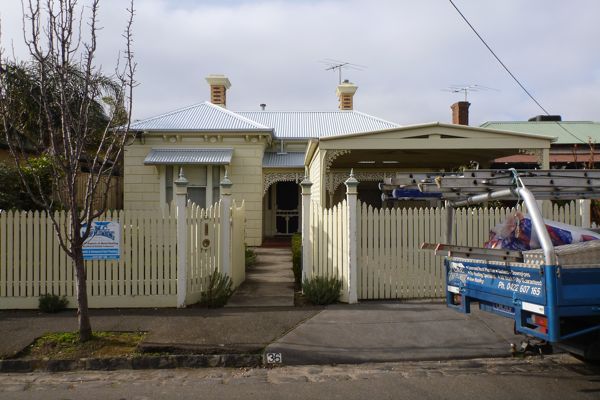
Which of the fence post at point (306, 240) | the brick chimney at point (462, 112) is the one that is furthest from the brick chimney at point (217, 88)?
the fence post at point (306, 240)

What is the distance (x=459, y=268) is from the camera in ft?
20.8

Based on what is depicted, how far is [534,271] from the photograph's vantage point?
4961 mm

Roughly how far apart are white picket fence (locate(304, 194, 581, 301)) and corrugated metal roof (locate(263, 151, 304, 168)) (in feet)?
28.6

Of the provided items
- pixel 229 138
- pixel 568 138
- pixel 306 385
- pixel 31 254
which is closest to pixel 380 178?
pixel 229 138

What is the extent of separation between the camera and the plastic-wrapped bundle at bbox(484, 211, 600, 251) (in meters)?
5.77

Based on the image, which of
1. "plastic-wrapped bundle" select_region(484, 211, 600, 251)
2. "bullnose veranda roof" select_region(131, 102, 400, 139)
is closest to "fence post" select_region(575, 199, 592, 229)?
"plastic-wrapped bundle" select_region(484, 211, 600, 251)

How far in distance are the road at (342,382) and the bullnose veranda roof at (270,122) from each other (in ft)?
38.9

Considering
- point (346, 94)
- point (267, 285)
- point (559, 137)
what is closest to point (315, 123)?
point (346, 94)

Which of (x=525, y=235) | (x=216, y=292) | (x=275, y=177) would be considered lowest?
(x=216, y=292)

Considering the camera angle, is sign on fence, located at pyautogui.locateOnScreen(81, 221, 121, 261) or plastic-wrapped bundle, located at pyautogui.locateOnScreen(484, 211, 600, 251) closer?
plastic-wrapped bundle, located at pyautogui.locateOnScreen(484, 211, 600, 251)

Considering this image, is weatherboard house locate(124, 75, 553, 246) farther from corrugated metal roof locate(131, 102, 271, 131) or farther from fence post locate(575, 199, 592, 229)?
fence post locate(575, 199, 592, 229)

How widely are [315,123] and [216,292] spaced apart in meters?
14.0

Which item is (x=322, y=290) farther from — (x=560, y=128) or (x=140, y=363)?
(x=560, y=128)

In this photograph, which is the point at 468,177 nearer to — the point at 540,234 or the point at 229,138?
the point at 540,234
